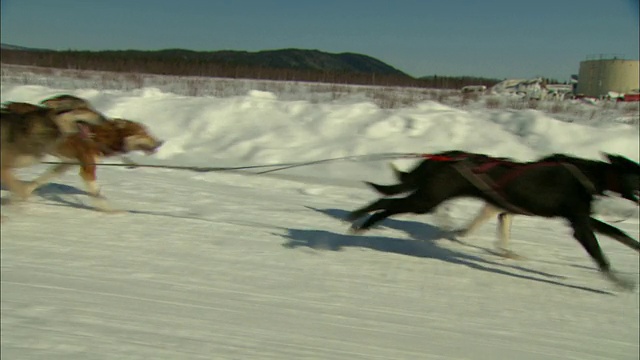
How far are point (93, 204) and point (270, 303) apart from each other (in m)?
2.73

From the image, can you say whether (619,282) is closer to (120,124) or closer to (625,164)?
(625,164)

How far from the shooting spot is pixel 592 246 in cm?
415

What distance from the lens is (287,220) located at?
564 cm

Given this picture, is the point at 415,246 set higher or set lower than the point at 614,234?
lower

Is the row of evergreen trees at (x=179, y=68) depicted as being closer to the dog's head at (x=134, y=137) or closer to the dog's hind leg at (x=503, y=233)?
the dog's head at (x=134, y=137)

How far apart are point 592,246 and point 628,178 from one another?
0.57 meters

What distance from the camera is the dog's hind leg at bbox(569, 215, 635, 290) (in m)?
4.11

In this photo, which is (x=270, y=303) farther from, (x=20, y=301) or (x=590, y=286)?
(x=590, y=286)

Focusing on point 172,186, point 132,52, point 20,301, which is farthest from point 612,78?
point 20,301

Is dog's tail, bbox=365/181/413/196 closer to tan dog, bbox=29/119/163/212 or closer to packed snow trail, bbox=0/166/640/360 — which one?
packed snow trail, bbox=0/166/640/360

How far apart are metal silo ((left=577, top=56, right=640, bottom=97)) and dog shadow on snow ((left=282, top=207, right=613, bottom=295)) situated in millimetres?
37393

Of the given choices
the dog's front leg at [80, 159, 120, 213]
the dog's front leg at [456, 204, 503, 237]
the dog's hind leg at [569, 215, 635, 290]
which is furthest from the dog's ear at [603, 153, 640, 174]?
the dog's front leg at [80, 159, 120, 213]

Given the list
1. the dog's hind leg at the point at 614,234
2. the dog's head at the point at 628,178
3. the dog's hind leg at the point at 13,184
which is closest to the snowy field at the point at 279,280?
the dog's hind leg at the point at 13,184

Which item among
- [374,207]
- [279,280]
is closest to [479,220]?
[374,207]
